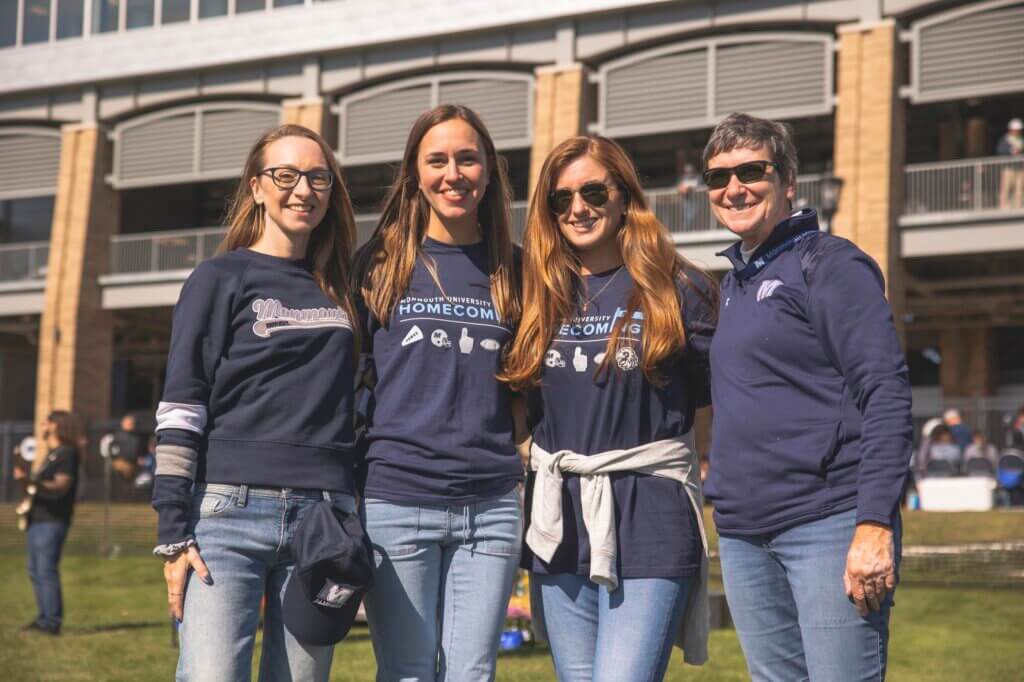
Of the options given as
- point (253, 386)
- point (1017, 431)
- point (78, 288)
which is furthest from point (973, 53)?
point (253, 386)

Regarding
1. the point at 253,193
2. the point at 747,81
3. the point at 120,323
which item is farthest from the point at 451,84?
the point at 253,193

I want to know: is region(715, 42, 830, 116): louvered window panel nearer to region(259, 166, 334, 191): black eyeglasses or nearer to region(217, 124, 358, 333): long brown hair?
region(217, 124, 358, 333): long brown hair

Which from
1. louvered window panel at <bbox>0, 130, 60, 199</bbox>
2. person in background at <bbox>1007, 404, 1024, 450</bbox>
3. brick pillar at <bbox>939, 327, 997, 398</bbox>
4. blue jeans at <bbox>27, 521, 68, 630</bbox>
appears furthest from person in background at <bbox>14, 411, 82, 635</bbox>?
A: brick pillar at <bbox>939, 327, 997, 398</bbox>

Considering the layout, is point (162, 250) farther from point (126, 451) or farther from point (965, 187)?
point (965, 187)

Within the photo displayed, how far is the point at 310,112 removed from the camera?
28.5 metres

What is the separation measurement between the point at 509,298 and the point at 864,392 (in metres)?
1.21

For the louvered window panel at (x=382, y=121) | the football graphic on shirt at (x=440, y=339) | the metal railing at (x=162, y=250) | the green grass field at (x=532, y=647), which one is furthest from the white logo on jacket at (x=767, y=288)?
the metal railing at (x=162, y=250)

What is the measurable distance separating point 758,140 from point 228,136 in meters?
27.4

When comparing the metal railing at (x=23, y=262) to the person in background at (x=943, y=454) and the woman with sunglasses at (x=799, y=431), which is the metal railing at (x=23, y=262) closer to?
the person in background at (x=943, y=454)

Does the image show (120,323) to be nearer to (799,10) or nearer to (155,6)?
(155,6)

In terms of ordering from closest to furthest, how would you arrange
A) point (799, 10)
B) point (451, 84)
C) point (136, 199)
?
point (799, 10), point (451, 84), point (136, 199)

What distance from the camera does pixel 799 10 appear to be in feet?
78.8

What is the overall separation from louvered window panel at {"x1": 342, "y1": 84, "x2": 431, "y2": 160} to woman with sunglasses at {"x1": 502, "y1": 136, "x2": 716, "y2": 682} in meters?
24.0

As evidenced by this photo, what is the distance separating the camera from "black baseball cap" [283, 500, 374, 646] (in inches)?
137
